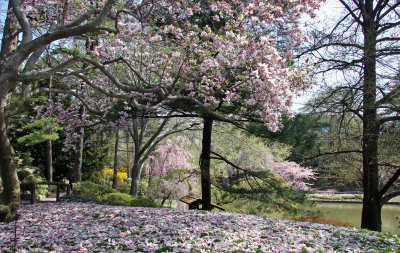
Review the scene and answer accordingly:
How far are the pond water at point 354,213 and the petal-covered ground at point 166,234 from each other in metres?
10.1

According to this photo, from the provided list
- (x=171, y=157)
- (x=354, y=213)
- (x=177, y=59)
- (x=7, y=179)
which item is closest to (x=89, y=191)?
(x=7, y=179)

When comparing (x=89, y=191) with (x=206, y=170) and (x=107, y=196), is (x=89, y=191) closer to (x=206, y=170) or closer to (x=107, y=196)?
(x=107, y=196)

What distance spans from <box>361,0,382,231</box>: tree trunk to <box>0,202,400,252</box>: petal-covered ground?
2511 mm

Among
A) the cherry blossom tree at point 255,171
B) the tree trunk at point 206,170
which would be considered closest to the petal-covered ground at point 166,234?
the cherry blossom tree at point 255,171

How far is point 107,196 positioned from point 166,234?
489 cm

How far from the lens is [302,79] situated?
5.45 m

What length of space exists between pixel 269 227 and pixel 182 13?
4.35 m

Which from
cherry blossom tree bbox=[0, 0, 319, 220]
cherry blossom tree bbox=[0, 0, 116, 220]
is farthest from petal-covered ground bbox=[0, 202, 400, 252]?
cherry blossom tree bbox=[0, 0, 319, 220]

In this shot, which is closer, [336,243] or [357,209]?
[336,243]

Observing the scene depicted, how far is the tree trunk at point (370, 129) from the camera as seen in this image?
270 inches

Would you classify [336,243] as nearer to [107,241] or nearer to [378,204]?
[107,241]

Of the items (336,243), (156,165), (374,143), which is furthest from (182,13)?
(156,165)

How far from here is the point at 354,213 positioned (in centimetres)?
1783

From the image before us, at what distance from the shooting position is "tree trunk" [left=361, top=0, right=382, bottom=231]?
270 inches
